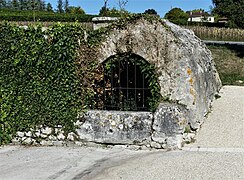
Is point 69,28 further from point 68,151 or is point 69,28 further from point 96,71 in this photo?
point 68,151

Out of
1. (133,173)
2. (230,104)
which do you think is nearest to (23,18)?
(230,104)

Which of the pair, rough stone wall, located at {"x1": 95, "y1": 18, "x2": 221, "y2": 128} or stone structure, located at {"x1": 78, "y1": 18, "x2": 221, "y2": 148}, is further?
rough stone wall, located at {"x1": 95, "y1": 18, "x2": 221, "y2": 128}

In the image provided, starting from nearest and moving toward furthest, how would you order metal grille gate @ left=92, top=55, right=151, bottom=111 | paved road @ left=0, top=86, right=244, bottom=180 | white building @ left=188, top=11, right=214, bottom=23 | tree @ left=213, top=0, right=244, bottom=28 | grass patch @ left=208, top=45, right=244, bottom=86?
paved road @ left=0, top=86, right=244, bottom=180
metal grille gate @ left=92, top=55, right=151, bottom=111
grass patch @ left=208, top=45, right=244, bottom=86
tree @ left=213, top=0, right=244, bottom=28
white building @ left=188, top=11, right=214, bottom=23

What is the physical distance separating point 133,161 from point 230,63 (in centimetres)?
1120

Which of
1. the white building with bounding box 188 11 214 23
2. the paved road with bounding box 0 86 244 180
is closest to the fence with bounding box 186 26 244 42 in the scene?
the white building with bounding box 188 11 214 23

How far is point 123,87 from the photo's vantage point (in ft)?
26.0

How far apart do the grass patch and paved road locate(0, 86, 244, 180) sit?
6715mm

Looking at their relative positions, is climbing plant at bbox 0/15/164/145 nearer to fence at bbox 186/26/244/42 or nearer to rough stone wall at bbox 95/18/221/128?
rough stone wall at bbox 95/18/221/128

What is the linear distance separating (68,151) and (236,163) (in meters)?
2.71

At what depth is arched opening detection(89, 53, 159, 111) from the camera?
730cm

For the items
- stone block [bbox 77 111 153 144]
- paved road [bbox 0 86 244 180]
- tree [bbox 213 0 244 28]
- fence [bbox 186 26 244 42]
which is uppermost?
tree [bbox 213 0 244 28]

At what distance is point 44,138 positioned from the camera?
7.16 meters

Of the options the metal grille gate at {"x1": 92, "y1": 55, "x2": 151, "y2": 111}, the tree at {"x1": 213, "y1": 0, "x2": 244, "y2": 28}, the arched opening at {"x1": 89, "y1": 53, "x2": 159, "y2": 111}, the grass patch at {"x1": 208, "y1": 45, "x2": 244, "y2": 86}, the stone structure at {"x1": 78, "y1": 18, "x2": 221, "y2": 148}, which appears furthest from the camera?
the tree at {"x1": 213, "y1": 0, "x2": 244, "y2": 28}

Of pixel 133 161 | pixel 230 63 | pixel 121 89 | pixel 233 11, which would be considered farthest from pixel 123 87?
pixel 233 11
